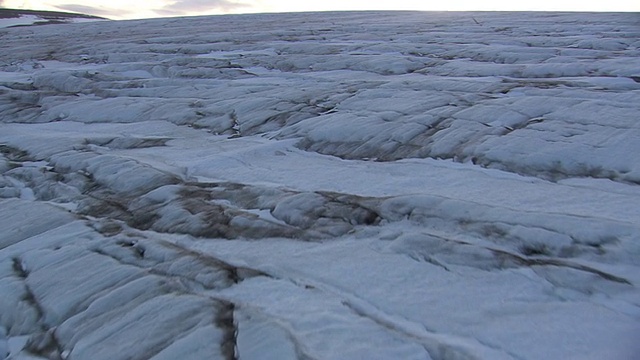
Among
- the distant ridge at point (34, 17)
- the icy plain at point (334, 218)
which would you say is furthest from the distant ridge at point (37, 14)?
the icy plain at point (334, 218)

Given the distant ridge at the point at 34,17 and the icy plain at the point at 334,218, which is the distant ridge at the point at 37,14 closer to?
the distant ridge at the point at 34,17

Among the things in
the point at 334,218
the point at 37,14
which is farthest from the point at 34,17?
the point at 334,218

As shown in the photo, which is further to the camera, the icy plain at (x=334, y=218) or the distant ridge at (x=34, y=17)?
the distant ridge at (x=34, y=17)

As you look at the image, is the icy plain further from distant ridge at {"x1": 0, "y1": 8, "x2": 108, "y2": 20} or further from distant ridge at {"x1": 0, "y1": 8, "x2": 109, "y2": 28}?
distant ridge at {"x1": 0, "y1": 8, "x2": 108, "y2": 20}

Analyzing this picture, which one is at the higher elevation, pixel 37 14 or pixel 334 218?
pixel 334 218

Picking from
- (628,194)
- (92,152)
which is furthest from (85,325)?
(628,194)

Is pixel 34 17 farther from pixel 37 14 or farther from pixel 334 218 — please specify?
pixel 334 218

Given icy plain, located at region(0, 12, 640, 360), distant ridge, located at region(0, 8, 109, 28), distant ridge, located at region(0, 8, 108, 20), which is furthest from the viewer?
distant ridge, located at region(0, 8, 108, 20)

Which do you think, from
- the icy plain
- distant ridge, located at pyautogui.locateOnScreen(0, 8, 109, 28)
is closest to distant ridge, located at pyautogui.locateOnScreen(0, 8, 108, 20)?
distant ridge, located at pyautogui.locateOnScreen(0, 8, 109, 28)
